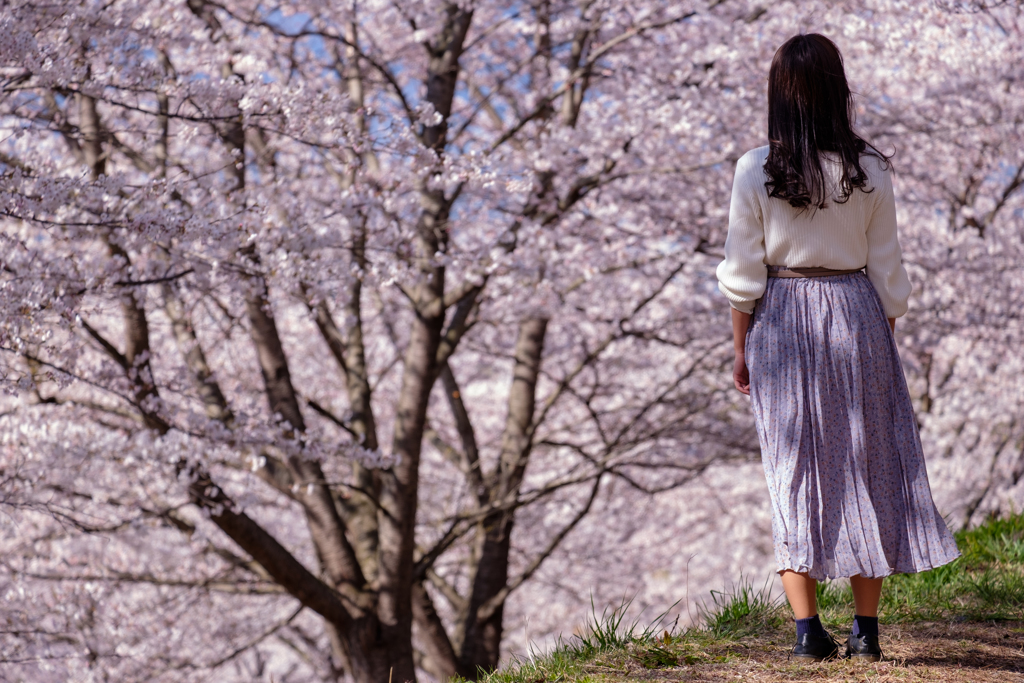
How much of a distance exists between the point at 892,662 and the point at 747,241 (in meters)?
1.23

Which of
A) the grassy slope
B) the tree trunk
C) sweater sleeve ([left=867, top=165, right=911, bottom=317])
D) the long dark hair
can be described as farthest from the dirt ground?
the tree trunk

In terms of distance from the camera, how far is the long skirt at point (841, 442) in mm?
2252

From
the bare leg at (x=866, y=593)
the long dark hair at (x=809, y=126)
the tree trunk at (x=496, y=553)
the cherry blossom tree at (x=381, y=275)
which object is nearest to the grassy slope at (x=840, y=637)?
the bare leg at (x=866, y=593)

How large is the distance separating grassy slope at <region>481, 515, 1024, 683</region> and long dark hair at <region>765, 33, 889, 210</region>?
130 centimetres

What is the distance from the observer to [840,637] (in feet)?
9.30

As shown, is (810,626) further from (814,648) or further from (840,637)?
(840,637)

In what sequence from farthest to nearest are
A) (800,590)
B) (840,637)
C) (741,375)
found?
(840,637), (741,375), (800,590)

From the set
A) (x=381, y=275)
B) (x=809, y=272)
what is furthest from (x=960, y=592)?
(x=381, y=275)

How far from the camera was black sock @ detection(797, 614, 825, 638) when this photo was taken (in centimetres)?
237

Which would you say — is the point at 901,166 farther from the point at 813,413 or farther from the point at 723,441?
the point at 813,413

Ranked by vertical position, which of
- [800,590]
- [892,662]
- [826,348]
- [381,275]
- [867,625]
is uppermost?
[381,275]

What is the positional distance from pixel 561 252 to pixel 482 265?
44.9 inches

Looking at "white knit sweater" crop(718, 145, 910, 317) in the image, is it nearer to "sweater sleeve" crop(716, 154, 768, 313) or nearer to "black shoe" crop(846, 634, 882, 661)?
"sweater sleeve" crop(716, 154, 768, 313)

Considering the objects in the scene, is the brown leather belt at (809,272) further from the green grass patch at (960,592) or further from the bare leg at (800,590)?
the green grass patch at (960,592)
